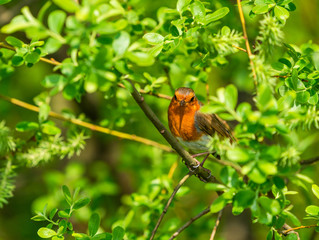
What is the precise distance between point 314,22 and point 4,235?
4.23 meters

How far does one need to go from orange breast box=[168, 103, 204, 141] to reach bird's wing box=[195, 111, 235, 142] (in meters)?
0.03

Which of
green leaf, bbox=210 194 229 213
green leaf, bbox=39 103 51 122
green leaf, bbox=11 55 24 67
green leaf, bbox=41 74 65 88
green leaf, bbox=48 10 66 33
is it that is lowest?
green leaf, bbox=39 103 51 122

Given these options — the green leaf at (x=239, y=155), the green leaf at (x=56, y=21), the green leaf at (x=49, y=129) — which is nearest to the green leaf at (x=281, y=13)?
the green leaf at (x=239, y=155)

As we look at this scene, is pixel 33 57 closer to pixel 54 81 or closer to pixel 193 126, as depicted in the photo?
pixel 54 81

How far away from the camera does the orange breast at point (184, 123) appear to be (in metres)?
2.78

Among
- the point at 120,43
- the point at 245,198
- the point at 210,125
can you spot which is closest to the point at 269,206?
the point at 245,198

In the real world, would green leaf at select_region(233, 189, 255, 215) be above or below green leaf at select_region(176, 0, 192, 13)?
below

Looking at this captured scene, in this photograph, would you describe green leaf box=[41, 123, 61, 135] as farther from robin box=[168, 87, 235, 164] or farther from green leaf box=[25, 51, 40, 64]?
robin box=[168, 87, 235, 164]

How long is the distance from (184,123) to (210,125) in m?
0.18

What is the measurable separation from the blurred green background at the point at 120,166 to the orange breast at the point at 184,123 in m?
0.16

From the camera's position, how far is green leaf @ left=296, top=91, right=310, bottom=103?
166cm

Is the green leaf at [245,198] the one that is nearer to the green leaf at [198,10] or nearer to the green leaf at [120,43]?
the green leaf at [120,43]

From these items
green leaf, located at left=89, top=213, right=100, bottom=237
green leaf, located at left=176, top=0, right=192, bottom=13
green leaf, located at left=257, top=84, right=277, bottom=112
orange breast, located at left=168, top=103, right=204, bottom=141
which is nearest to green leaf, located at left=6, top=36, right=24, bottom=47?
green leaf, located at left=176, top=0, right=192, bottom=13

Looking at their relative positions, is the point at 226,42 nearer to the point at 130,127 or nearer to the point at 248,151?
the point at 248,151
